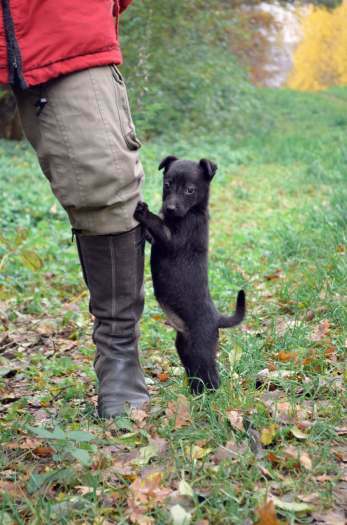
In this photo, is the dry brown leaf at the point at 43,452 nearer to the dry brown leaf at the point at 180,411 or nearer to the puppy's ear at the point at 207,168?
the dry brown leaf at the point at 180,411

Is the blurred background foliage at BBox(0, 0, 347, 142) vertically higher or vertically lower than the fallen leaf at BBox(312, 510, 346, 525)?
→ lower

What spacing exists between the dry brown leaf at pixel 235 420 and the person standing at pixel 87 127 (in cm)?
53

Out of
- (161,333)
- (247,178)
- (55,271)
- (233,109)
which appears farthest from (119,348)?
(233,109)

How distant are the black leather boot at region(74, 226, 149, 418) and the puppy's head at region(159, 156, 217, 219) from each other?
0.24 meters

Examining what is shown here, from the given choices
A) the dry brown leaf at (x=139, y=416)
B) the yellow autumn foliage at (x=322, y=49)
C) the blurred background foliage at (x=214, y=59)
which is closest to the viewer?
the dry brown leaf at (x=139, y=416)

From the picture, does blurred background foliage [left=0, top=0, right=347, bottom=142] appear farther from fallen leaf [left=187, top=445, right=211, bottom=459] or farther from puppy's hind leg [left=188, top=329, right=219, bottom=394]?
fallen leaf [left=187, top=445, right=211, bottom=459]

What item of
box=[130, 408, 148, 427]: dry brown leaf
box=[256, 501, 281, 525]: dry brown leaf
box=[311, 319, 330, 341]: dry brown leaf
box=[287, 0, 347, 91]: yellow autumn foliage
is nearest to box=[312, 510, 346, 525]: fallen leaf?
box=[256, 501, 281, 525]: dry brown leaf

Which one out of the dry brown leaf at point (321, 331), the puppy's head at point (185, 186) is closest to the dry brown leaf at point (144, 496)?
the puppy's head at point (185, 186)

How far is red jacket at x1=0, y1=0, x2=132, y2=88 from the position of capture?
281 centimetres

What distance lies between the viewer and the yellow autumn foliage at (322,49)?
12.3 metres

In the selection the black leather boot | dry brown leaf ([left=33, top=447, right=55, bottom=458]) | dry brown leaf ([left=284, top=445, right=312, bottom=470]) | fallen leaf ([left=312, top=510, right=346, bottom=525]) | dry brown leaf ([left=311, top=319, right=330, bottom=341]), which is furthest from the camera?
dry brown leaf ([left=311, top=319, right=330, bottom=341])

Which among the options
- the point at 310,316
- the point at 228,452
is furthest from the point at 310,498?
the point at 310,316

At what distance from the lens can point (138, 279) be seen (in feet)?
11.2

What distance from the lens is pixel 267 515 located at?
2.23 meters
